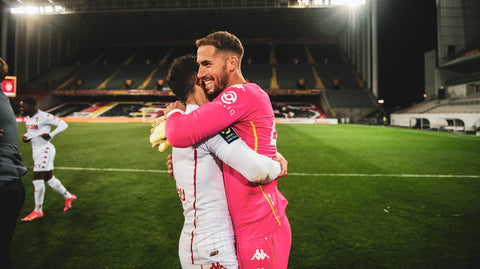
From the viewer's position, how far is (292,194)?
19.4 feet

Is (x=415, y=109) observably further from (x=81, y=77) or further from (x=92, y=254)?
(x=81, y=77)

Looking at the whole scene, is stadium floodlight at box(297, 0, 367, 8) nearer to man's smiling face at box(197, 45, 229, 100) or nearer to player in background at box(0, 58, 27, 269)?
man's smiling face at box(197, 45, 229, 100)

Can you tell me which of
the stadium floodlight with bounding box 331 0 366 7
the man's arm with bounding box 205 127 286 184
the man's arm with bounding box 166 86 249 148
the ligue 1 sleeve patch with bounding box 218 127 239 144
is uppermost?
the stadium floodlight with bounding box 331 0 366 7

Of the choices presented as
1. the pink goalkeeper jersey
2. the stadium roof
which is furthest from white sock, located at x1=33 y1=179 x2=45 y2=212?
the stadium roof

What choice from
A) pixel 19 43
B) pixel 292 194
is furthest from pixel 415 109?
pixel 19 43

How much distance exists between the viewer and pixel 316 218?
4.54m

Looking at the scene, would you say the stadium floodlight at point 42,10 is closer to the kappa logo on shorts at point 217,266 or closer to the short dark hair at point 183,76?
the short dark hair at point 183,76

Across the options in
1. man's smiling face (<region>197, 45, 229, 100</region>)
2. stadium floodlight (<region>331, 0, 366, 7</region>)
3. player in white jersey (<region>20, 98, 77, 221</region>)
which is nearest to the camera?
man's smiling face (<region>197, 45, 229, 100</region>)

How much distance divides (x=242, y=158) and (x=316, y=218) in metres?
3.68

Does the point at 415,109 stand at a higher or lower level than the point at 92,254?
higher

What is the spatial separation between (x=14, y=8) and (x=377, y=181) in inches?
1759

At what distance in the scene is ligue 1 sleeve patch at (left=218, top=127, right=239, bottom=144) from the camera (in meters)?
1.36

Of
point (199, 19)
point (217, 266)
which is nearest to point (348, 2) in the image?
point (199, 19)

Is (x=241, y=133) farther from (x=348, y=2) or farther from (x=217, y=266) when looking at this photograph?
(x=348, y=2)
